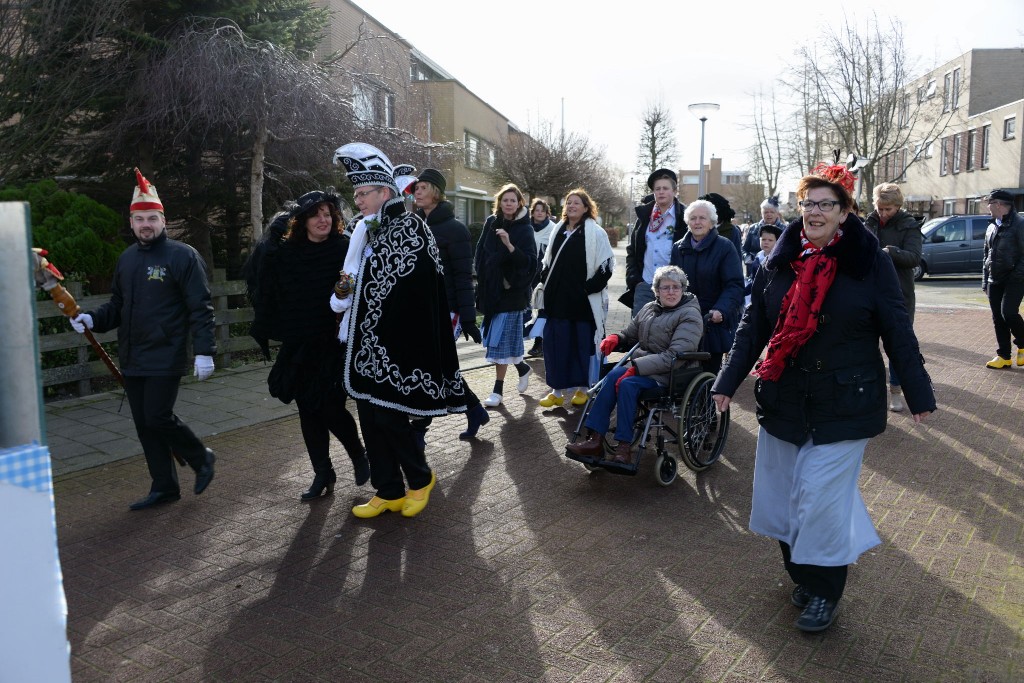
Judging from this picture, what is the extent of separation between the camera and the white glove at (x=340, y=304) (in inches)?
193

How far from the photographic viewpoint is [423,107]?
717 inches

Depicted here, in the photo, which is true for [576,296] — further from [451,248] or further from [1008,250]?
[1008,250]

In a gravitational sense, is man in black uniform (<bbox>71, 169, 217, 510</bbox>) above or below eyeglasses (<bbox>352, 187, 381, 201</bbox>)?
below

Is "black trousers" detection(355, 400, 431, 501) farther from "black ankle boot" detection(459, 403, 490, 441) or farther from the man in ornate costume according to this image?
"black ankle boot" detection(459, 403, 490, 441)

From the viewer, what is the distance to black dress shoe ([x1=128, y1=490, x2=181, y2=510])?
206 inches

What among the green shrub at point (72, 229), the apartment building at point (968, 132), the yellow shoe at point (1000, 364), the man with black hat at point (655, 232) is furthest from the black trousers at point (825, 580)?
the apartment building at point (968, 132)

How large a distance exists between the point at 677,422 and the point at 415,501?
1803mm

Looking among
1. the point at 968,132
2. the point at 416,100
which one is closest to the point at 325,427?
the point at 416,100

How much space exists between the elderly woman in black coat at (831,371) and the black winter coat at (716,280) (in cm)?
264

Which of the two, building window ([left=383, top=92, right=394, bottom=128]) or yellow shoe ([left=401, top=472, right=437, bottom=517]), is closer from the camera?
yellow shoe ([left=401, top=472, right=437, bottom=517])

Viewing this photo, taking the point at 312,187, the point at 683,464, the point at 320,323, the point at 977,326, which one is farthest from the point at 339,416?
the point at 977,326

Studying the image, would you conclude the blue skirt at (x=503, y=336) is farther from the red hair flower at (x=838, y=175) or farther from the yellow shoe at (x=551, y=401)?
the red hair flower at (x=838, y=175)

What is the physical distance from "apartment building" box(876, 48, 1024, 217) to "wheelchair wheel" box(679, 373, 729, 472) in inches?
1456

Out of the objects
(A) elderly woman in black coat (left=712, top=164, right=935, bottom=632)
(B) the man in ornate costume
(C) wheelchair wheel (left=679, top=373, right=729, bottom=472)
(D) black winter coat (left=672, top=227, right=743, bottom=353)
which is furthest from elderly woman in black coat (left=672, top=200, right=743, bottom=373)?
(A) elderly woman in black coat (left=712, top=164, right=935, bottom=632)
